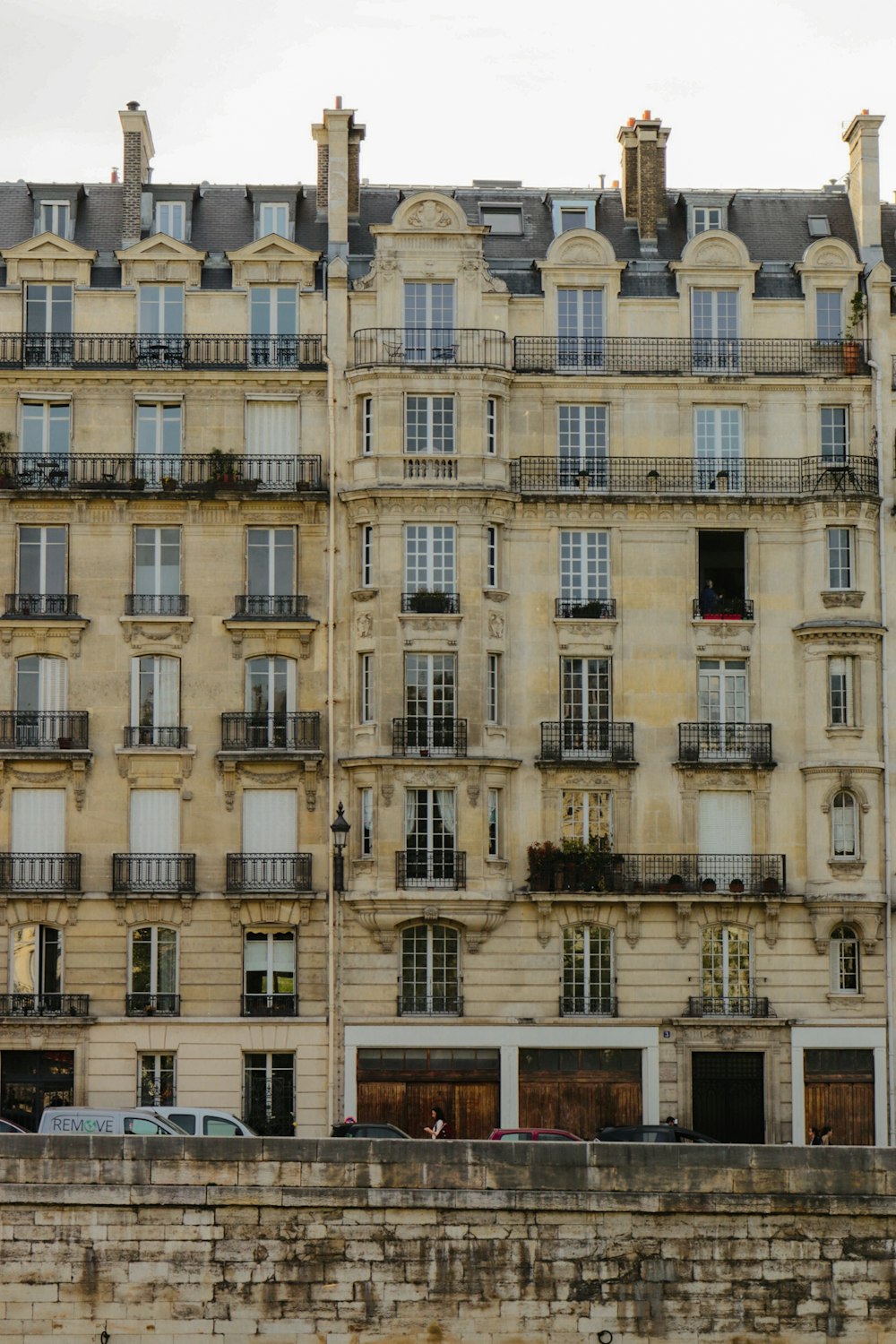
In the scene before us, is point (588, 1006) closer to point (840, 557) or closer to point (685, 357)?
point (840, 557)

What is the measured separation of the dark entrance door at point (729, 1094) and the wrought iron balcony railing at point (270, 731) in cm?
1234

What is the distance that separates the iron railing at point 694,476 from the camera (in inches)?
2271

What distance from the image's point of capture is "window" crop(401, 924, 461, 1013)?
55.7 metres

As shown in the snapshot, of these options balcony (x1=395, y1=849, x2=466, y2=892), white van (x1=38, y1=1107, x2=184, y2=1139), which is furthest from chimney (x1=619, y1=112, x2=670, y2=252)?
white van (x1=38, y1=1107, x2=184, y2=1139)

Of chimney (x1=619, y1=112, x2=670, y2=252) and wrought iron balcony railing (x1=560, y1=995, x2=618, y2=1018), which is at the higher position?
chimney (x1=619, y1=112, x2=670, y2=252)

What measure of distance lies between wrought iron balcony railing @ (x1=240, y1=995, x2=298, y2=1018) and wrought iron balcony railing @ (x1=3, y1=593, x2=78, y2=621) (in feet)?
34.6

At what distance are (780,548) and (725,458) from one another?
270 cm

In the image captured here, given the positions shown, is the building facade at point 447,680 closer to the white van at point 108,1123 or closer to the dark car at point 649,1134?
the dark car at point 649,1134

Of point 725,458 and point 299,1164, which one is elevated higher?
point 725,458

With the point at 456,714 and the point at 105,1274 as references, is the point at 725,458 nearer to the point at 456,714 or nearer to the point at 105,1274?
the point at 456,714

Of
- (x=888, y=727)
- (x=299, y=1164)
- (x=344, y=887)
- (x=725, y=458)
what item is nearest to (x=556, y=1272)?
(x=299, y=1164)

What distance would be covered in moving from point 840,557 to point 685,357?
6503 mm

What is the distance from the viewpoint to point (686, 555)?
57.6m

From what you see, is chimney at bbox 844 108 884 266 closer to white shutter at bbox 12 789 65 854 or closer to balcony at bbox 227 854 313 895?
balcony at bbox 227 854 313 895
